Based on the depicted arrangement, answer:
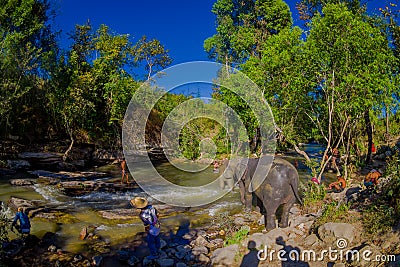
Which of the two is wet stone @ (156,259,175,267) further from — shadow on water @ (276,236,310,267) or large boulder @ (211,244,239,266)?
shadow on water @ (276,236,310,267)

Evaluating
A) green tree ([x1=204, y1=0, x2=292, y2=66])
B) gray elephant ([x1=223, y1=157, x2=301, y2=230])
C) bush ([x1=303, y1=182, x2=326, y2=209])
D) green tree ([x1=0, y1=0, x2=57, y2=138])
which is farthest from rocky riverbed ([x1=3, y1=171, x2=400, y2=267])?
green tree ([x1=204, y1=0, x2=292, y2=66])

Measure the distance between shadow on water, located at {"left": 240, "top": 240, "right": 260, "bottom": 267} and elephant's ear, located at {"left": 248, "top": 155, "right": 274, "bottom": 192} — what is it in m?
2.56

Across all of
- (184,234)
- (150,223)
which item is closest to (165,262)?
(150,223)

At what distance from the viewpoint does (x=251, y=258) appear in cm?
759

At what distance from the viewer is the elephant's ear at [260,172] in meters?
10.3

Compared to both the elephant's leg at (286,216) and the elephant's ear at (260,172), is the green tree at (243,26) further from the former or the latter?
the elephant's leg at (286,216)

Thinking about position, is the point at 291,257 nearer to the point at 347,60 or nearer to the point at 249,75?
the point at 347,60

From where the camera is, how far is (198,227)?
10727 millimetres

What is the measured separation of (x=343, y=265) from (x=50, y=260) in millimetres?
6812

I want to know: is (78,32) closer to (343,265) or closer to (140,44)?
(140,44)

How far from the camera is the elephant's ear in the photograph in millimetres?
10258

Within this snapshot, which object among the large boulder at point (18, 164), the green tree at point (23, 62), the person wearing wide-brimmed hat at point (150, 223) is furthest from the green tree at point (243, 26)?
the person wearing wide-brimmed hat at point (150, 223)

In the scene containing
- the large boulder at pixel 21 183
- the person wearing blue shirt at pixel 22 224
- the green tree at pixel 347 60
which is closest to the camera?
the person wearing blue shirt at pixel 22 224

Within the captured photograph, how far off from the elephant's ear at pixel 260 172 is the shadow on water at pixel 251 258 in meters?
2.56
